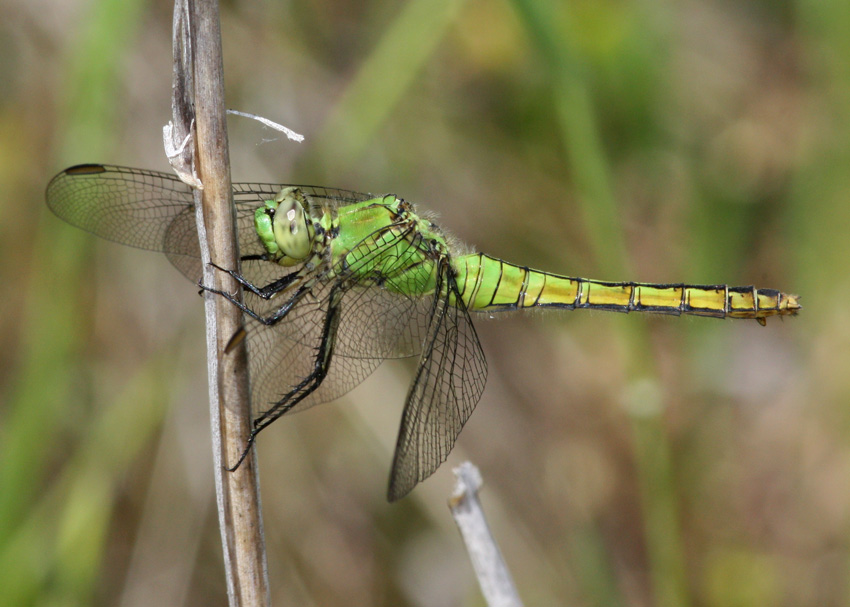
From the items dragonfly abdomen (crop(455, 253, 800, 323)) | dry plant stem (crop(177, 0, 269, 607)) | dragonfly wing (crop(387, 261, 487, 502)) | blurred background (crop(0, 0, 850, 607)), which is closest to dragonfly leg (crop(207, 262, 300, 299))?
dry plant stem (crop(177, 0, 269, 607))

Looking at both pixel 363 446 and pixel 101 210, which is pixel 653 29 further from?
pixel 101 210

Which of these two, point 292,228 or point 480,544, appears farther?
point 292,228

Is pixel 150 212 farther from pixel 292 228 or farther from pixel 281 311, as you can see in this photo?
pixel 281 311

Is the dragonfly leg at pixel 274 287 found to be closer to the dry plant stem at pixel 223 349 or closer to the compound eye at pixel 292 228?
the compound eye at pixel 292 228

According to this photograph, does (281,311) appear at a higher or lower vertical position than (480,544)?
higher

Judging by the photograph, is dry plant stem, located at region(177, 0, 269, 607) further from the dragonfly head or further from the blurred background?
the blurred background

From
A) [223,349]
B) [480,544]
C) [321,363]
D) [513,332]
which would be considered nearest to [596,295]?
[321,363]
